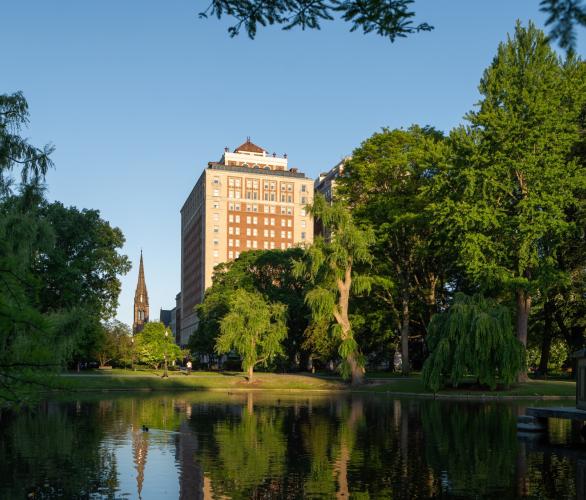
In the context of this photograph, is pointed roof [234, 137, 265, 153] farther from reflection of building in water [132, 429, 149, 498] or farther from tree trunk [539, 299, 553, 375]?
reflection of building in water [132, 429, 149, 498]

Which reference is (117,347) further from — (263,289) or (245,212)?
(245,212)

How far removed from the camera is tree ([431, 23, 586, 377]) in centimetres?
4800

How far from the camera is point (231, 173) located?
170m

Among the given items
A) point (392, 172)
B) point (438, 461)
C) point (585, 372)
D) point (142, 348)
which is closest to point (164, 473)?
point (438, 461)

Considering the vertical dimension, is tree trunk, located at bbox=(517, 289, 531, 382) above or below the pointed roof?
below

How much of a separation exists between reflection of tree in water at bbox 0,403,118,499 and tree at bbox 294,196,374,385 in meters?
28.4

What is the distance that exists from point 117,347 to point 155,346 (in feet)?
40.1

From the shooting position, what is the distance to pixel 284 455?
68.5 feet

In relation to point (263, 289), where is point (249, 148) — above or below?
above

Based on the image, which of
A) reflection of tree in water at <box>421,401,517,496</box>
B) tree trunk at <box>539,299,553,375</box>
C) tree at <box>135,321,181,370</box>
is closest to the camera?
reflection of tree in water at <box>421,401,517,496</box>

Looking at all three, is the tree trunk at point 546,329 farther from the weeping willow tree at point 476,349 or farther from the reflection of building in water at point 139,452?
the reflection of building in water at point 139,452

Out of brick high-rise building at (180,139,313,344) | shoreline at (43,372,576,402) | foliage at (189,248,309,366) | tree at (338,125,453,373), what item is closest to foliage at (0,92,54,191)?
shoreline at (43,372,576,402)

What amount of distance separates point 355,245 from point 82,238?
27.2 m

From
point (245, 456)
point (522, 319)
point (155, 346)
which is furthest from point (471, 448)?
point (155, 346)
